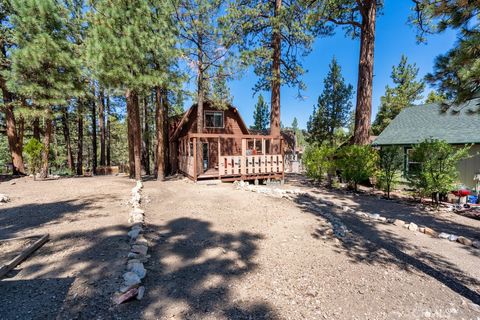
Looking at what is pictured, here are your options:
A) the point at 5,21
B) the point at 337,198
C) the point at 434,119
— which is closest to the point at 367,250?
the point at 337,198

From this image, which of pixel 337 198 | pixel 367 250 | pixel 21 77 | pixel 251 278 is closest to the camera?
pixel 251 278

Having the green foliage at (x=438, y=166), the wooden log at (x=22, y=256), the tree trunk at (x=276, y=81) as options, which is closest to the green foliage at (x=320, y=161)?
the tree trunk at (x=276, y=81)

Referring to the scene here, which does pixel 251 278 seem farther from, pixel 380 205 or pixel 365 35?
pixel 365 35

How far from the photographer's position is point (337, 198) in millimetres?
7980

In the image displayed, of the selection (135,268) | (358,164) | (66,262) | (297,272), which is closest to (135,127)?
(66,262)

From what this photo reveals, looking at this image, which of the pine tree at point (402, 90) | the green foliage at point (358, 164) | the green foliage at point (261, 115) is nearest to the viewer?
the green foliage at point (358, 164)

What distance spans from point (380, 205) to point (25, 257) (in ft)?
28.5

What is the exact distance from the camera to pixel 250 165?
1112 centimetres

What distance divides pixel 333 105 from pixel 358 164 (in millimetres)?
19811

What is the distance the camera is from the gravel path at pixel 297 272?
232 centimetres

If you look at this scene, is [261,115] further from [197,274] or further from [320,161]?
[197,274]

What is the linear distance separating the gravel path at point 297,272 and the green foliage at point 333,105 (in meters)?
24.1

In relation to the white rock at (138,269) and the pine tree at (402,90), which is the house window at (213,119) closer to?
the white rock at (138,269)

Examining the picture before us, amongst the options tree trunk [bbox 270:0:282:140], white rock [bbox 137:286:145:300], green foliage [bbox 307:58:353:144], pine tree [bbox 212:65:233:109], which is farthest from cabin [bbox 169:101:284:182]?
green foliage [bbox 307:58:353:144]
